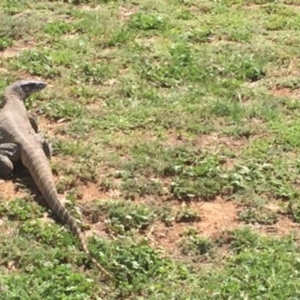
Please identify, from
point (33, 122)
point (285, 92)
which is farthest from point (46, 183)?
point (285, 92)

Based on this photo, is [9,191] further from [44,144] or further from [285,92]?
[285,92]

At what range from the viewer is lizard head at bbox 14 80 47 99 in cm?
883

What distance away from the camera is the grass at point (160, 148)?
6578 millimetres

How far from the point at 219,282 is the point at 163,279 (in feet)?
1.26

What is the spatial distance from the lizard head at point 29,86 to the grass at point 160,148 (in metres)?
0.20

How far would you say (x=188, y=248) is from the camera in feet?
22.8

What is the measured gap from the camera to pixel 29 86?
892 cm

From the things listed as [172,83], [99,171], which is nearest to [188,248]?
[99,171]

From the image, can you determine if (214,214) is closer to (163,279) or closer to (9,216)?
(163,279)

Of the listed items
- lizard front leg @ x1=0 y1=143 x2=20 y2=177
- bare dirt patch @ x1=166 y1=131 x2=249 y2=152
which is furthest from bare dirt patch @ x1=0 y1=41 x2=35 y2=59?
lizard front leg @ x1=0 y1=143 x2=20 y2=177

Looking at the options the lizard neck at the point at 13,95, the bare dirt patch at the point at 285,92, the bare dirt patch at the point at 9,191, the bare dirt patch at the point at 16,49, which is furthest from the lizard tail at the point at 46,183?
the bare dirt patch at the point at 285,92

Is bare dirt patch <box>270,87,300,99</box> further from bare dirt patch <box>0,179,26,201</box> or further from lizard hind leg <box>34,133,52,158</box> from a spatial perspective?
bare dirt patch <box>0,179,26,201</box>

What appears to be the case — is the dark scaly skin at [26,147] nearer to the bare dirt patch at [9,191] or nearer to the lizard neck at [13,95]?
the lizard neck at [13,95]

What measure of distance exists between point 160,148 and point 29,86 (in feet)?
4.78
